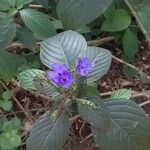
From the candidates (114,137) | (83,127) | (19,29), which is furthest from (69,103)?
(83,127)

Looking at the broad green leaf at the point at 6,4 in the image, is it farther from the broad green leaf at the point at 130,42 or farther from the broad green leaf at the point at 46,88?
the broad green leaf at the point at 130,42

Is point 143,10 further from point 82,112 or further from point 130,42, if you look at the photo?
point 82,112

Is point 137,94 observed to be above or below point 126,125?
below

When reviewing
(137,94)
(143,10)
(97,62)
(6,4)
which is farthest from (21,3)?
(137,94)

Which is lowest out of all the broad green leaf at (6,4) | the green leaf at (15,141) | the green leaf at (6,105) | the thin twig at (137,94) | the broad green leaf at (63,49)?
the thin twig at (137,94)

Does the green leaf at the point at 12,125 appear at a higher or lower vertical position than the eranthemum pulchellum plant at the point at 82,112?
lower

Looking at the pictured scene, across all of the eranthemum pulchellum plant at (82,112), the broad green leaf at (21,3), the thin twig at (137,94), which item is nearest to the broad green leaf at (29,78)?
the eranthemum pulchellum plant at (82,112)

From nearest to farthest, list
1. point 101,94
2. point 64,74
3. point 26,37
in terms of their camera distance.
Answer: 1. point 64,74
2. point 26,37
3. point 101,94
